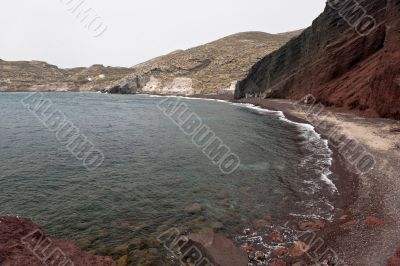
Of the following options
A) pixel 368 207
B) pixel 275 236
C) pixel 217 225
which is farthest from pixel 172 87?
pixel 275 236

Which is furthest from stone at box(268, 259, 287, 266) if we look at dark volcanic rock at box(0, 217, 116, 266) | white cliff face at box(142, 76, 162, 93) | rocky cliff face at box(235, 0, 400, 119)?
white cliff face at box(142, 76, 162, 93)

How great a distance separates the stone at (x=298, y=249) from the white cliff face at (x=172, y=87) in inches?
5844

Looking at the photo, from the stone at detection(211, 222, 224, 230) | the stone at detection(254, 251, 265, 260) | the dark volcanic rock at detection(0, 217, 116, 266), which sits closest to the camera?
the dark volcanic rock at detection(0, 217, 116, 266)

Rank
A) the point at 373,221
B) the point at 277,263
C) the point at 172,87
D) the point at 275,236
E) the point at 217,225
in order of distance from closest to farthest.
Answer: the point at 277,263
the point at 373,221
the point at 275,236
the point at 217,225
the point at 172,87

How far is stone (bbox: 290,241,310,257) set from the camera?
16.2 metres

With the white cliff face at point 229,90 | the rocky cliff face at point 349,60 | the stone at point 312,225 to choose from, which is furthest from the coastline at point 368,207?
the white cliff face at point 229,90

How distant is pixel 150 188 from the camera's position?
82.3 ft

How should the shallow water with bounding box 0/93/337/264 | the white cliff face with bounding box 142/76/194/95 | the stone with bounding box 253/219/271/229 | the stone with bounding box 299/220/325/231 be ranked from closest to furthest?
the stone with bounding box 299/220/325/231
the shallow water with bounding box 0/93/337/264
the stone with bounding box 253/219/271/229
the white cliff face with bounding box 142/76/194/95

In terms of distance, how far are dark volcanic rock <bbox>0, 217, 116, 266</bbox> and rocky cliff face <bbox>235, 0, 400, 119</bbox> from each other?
134ft

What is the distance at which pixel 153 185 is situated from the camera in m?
25.7

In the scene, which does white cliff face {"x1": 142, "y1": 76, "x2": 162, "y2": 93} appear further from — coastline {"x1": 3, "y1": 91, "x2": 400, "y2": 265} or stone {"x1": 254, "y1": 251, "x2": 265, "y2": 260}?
stone {"x1": 254, "y1": 251, "x2": 265, "y2": 260}

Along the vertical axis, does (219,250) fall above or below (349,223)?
above

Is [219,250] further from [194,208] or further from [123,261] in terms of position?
[194,208]

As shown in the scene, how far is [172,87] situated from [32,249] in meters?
163
